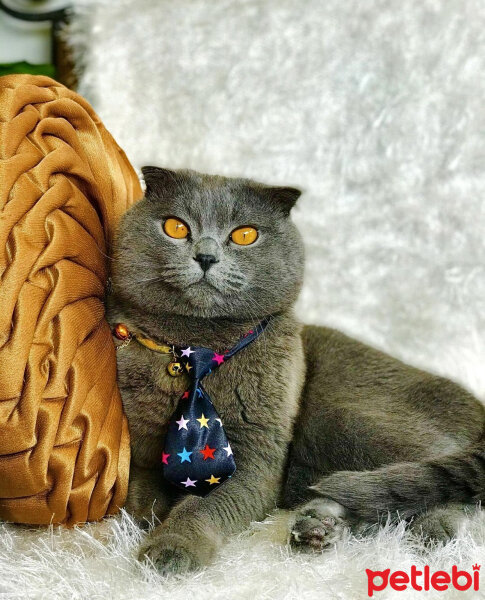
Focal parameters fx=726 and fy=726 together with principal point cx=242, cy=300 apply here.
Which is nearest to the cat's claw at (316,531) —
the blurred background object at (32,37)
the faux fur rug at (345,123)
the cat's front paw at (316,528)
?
the cat's front paw at (316,528)

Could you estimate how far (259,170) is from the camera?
1725mm

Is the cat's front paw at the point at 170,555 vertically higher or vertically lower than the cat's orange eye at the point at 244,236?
lower

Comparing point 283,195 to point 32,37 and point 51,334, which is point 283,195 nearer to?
point 51,334

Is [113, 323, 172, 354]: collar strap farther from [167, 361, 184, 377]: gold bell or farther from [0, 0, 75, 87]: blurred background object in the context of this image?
[0, 0, 75, 87]: blurred background object

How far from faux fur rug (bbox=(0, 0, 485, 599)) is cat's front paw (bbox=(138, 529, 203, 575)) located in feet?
3.02

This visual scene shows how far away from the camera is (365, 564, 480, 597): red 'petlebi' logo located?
82 cm

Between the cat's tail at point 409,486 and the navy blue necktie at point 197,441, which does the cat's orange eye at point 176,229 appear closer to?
the navy blue necktie at point 197,441

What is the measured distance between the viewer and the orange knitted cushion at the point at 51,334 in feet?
2.89

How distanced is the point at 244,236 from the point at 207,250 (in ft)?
0.26

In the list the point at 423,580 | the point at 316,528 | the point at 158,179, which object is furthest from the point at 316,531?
the point at 158,179

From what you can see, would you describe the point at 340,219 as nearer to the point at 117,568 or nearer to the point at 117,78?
the point at 117,78

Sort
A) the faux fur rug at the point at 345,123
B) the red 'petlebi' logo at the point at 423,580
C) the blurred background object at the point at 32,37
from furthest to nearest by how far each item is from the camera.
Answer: the blurred background object at the point at 32,37 < the faux fur rug at the point at 345,123 < the red 'petlebi' logo at the point at 423,580

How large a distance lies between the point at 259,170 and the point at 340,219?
→ 226mm

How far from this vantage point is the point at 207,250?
949 mm
